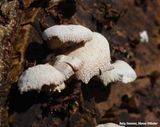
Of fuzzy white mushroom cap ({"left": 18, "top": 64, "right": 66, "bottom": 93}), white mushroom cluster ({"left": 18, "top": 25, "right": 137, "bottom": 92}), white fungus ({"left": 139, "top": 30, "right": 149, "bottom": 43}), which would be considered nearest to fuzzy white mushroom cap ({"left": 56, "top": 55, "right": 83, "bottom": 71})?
white mushroom cluster ({"left": 18, "top": 25, "right": 137, "bottom": 92})

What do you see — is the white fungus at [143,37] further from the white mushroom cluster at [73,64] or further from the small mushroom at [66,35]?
the small mushroom at [66,35]

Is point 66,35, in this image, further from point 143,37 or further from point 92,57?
point 143,37

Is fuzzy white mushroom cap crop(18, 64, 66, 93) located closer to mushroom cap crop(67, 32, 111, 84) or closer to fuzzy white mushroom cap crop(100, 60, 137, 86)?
mushroom cap crop(67, 32, 111, 84)

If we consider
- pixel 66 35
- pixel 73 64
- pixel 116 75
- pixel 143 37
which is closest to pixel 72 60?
pixel 73 64

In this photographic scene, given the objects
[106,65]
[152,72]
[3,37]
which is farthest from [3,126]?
[152,72]

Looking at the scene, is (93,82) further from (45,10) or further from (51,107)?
(45,10)

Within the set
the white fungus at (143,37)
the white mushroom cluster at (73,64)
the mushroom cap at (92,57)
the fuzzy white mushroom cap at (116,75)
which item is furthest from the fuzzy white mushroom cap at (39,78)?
the white fungus at (143,37)

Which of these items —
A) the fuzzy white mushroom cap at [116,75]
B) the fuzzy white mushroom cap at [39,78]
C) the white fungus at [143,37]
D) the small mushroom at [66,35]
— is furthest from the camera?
the white fungus at [143,37]
